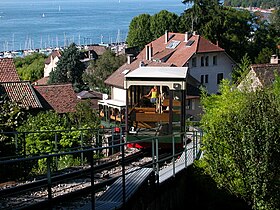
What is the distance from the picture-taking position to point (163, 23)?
8519 cm

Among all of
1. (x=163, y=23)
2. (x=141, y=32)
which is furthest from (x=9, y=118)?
(x=141, y=32)

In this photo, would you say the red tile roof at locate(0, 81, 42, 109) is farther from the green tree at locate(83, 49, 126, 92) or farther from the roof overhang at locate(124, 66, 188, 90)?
the green tree at locate(83, 49, 126, 92)

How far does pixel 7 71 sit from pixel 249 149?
27243mm

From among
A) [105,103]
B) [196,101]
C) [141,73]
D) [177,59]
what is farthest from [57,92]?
[141,73]

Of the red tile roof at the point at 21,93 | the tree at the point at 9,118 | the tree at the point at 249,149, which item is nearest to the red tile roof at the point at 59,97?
the red tile roof at the point at 21,93

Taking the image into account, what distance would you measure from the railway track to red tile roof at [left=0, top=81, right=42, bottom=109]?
16.9 metres

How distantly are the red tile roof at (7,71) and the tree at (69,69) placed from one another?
33846mm

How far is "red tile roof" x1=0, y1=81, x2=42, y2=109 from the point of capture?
31.9 metres

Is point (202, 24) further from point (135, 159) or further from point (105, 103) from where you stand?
point (135, 159)

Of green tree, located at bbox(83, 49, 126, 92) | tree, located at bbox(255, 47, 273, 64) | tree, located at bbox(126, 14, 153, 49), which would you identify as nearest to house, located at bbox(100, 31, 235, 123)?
green tree, located at bbox(83, 49, 126, 92)

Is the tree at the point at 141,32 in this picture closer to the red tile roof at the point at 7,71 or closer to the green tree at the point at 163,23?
the green tree at the point at 163,23

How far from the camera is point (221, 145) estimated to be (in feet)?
39.1

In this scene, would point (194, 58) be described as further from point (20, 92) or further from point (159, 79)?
point (159, 79)

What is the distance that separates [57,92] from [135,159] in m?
24.5
